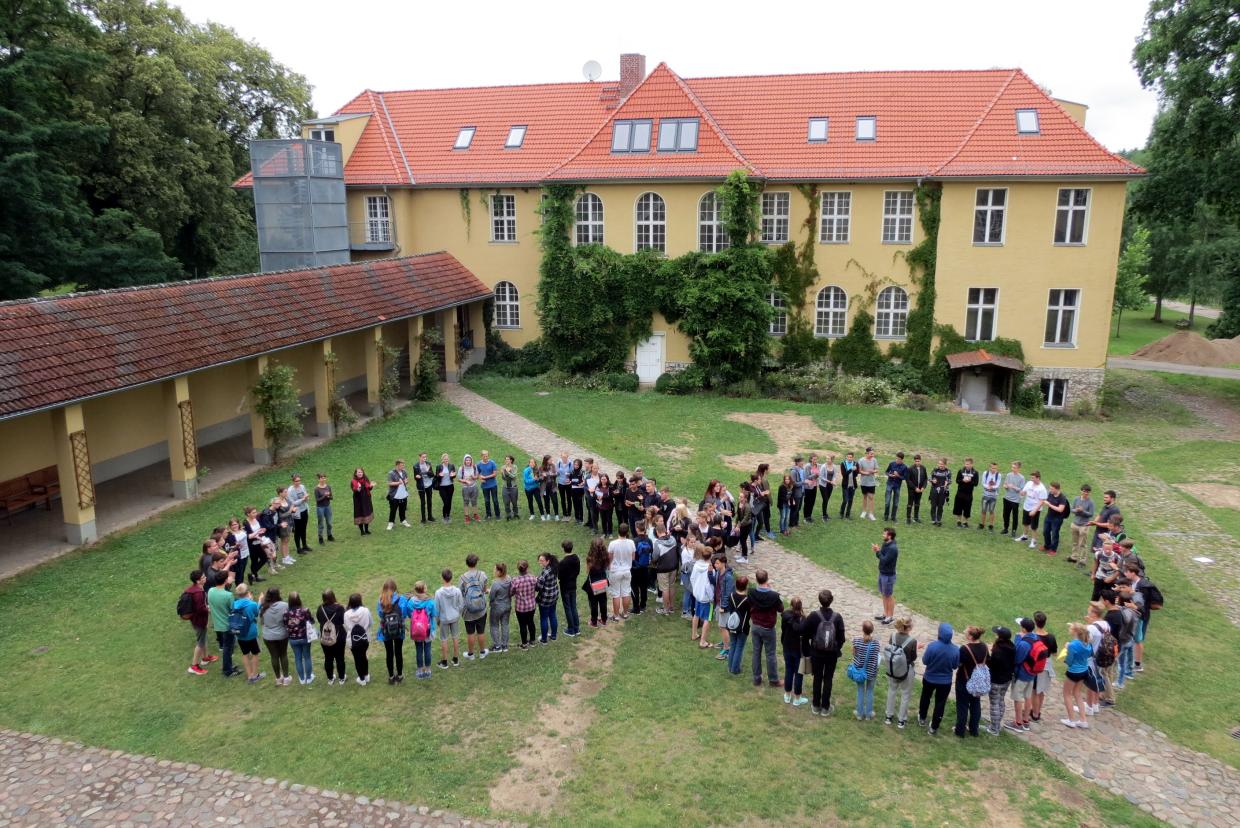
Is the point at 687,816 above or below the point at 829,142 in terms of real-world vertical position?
below

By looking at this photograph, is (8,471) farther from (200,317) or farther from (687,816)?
(687,816)

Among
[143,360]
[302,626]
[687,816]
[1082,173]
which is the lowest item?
[687,816]

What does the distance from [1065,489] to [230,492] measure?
59.6 ft

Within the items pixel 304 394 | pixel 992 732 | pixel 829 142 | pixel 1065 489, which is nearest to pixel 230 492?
pixel 304 394

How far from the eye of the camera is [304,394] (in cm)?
2456

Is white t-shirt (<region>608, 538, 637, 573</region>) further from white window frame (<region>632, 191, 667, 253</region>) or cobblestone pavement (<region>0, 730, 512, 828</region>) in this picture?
white window frame (<region>632, 191, 667, 253</region>)

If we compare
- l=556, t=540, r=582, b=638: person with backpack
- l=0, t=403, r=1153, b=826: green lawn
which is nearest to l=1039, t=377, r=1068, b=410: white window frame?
l=0, t=403, r=1153, b=826: green lawn

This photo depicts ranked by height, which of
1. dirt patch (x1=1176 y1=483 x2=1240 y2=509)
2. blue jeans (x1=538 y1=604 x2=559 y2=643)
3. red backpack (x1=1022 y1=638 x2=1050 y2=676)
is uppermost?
red backpack (x1=1022 y1=638 x2=1050 y2=676)

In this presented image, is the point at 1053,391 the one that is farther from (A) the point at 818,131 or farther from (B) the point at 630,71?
(B) the point at 630,71

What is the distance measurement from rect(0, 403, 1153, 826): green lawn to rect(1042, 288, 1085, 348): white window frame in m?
20.5

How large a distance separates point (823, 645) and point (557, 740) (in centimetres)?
328

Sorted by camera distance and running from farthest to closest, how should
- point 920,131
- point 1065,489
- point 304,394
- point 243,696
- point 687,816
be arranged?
point 920,131, point 304,394, point 1065,489, point 243,696, point 687,816

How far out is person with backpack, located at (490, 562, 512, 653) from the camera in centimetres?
1143

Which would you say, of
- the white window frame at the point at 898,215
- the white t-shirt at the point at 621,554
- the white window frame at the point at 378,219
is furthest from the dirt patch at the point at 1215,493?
the white window frame at the point at 378,219
